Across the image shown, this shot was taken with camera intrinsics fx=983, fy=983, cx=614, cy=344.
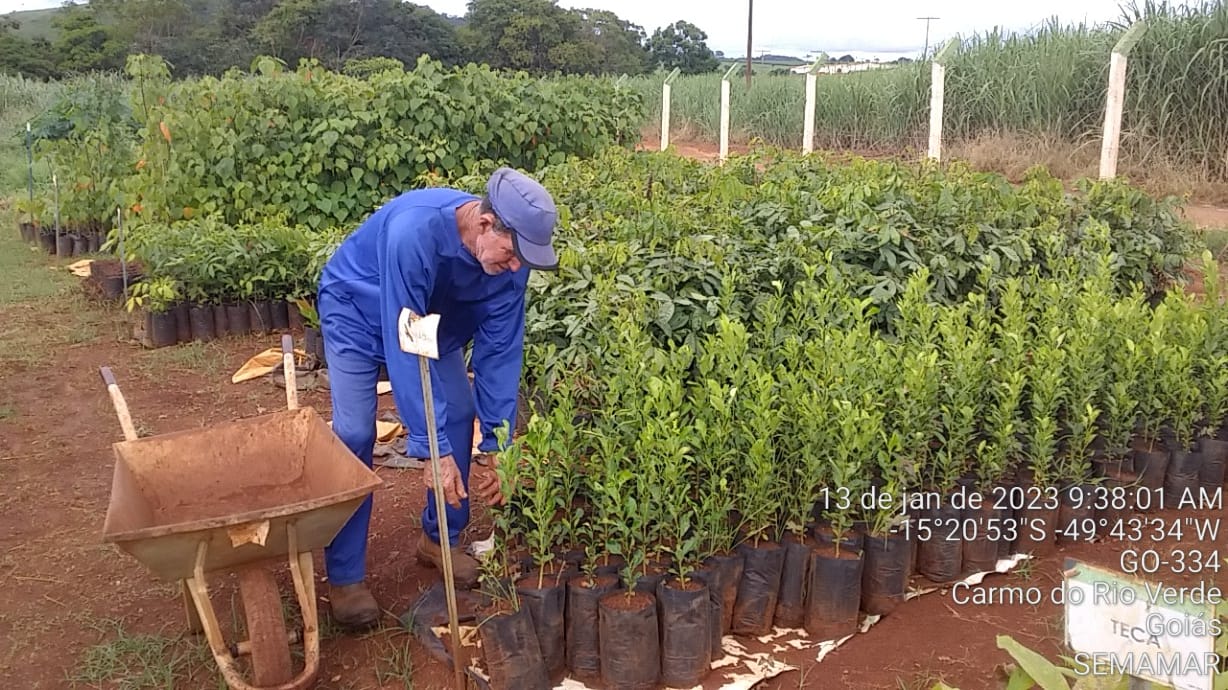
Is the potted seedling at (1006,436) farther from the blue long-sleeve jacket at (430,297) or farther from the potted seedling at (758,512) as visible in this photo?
the blue long-sleeve jacket at (430,297)

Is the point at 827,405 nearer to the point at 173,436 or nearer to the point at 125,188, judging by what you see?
the point at 173,436

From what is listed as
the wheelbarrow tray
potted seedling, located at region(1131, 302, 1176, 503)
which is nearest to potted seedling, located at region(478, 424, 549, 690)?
the wheelbarrow tray

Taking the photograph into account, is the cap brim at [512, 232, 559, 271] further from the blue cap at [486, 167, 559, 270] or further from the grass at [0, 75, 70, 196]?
the grass at [0, 75, 70, 196]

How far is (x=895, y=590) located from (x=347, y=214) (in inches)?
235

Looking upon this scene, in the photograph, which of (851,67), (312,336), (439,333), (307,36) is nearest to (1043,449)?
(439,333)

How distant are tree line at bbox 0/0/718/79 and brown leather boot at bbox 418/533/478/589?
33.5 m

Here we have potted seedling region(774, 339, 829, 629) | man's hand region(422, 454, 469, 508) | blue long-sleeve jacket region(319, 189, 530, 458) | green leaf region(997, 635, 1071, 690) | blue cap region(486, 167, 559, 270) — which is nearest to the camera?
green leaf region(997, 635, 1071, 690)

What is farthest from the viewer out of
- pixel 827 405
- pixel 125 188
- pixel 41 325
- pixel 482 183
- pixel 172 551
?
pixel 125 188

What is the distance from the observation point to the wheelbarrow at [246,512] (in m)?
2.36

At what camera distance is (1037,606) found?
321 centimetres

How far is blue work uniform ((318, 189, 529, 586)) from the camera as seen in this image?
275 cm

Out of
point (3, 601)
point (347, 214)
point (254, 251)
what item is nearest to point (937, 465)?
point (3, 601)

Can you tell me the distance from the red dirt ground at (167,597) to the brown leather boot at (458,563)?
0.28 feet

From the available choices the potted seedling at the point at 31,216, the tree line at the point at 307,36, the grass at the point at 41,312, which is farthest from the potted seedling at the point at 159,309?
the tree line at the point at 307,36
